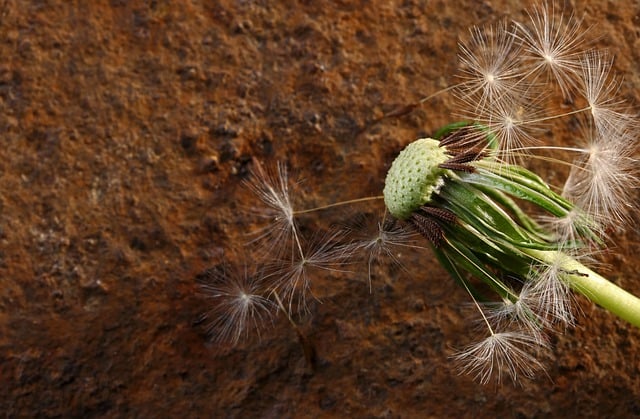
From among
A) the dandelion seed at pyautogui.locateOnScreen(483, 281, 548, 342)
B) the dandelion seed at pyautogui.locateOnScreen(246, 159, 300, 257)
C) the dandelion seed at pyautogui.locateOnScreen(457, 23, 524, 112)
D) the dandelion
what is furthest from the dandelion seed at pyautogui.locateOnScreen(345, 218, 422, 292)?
the dandelion seed at pyautogui.locateOnScreen(457, 23, 524, 112)

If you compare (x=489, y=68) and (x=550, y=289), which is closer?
(x=550, y=289)

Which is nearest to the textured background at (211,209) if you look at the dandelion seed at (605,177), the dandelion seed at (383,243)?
the dandelion seed at (383,243)

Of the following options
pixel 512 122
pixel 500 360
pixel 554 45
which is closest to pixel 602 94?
pixel 554 45

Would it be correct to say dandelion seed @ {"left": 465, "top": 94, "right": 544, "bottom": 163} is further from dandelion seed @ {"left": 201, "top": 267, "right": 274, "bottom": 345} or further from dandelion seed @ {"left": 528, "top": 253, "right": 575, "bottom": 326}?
dandelion seed @ {"left": 201, "top": 267, "right": 274, "bottom": 345}

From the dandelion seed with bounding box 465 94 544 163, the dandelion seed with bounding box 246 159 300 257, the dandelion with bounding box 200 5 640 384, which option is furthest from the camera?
the dandelion seed with bounding box 246 159 300 257

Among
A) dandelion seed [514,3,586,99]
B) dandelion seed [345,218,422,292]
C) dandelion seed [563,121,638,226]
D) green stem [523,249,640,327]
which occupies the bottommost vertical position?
dandelion seed [345,218,422,292]

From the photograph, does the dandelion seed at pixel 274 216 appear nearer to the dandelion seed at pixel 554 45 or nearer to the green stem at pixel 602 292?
the green stem at pixel 602 292

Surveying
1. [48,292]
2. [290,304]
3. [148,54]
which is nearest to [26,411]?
[48,292]

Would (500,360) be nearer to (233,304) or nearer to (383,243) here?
(383,243)
